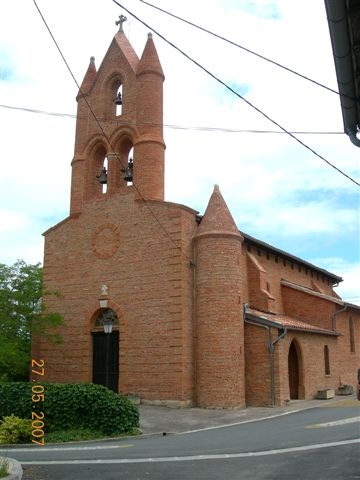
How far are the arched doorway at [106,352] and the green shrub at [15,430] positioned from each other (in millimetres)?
8471

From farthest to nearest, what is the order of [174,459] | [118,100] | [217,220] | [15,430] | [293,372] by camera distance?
[118,100] → [293,372] → [217,220] → [15,430] → [174,459]

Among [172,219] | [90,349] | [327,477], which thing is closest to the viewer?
[327,477]

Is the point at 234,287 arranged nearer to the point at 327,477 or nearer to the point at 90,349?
the point at 90,349

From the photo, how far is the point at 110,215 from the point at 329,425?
43.4 ft

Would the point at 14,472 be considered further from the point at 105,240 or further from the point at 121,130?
the point at 121,130

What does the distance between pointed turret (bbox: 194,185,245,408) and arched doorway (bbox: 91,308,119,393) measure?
3737mm

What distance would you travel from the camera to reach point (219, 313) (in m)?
21.0

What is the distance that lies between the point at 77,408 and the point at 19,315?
8118 mm

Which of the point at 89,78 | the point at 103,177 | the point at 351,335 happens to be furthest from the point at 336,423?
the point at 89,78

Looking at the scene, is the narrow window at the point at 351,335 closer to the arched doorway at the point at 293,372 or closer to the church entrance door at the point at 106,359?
the arched doorway at the point at 293,372

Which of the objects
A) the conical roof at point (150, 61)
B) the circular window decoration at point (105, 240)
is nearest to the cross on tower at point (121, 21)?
the conical roof at point (150, 61)

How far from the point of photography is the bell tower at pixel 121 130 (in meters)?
23.4

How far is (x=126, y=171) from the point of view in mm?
23250

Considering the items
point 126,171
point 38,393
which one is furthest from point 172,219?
point 38,393
